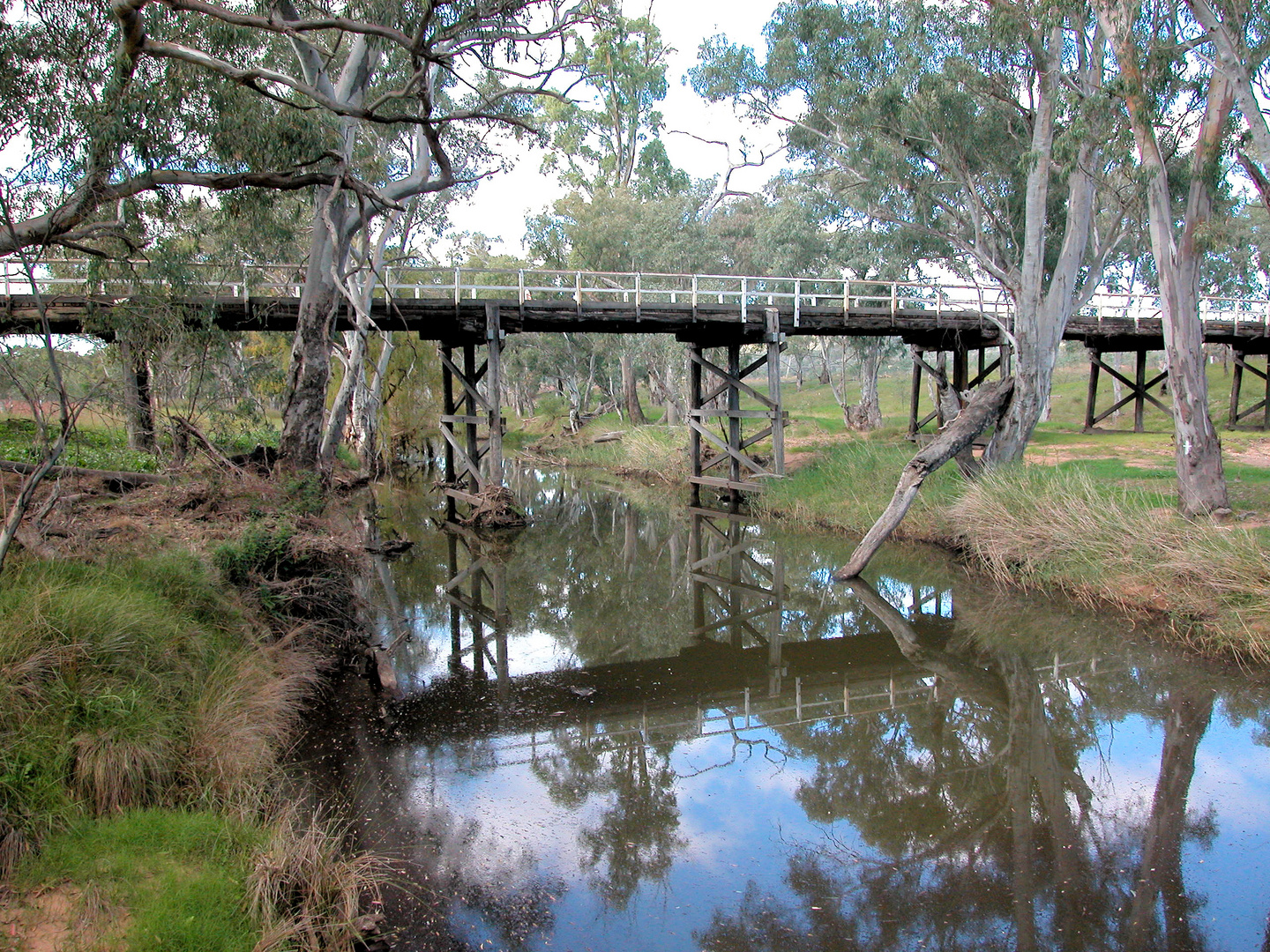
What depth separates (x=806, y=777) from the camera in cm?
575

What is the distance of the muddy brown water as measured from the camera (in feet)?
13.7

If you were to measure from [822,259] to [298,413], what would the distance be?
23.6 metres

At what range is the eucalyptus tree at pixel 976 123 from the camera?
12328 millimetres

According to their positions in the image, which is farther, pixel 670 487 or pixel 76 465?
pixel 670 487

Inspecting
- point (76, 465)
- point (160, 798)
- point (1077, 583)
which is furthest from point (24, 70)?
point (1077, 583)

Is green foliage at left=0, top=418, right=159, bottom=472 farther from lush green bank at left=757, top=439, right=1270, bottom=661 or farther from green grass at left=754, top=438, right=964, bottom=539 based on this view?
lush green bank at left=757, top=439, right=1270, bottom=661

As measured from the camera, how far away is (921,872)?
4531mm

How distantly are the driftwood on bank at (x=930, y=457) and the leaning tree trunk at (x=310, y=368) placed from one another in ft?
24.0

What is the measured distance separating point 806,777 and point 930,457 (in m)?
6.35

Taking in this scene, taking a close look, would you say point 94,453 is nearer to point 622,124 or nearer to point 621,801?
point 621,801

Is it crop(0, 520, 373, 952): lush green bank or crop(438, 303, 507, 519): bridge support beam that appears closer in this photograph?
crop(0, 520, 373, 952): lush green bank

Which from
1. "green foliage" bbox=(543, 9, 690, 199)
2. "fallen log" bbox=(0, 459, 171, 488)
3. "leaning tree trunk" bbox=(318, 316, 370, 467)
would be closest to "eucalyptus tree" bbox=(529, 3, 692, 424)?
"green foliage" bbox=(543, 9, 690, 199)

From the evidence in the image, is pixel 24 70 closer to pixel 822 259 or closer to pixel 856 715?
pixel 856 715

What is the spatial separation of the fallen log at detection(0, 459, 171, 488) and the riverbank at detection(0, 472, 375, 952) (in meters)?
1.26
